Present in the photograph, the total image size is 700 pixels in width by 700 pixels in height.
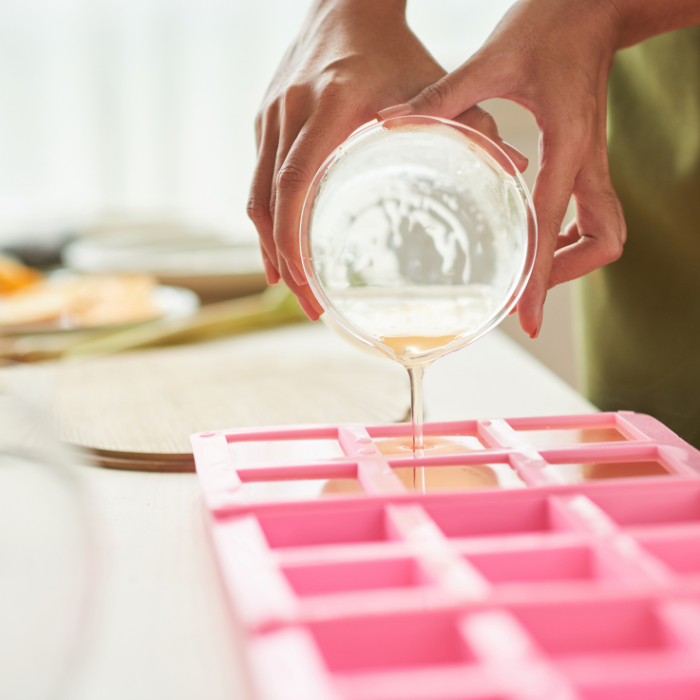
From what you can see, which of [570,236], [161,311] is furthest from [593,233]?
[161,311]

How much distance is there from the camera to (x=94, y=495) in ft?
1.68

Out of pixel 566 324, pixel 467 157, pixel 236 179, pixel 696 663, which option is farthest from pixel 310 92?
pixel 236 179

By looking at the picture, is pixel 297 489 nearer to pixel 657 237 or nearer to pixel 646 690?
pixel 646 690

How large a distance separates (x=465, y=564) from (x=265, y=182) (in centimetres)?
34

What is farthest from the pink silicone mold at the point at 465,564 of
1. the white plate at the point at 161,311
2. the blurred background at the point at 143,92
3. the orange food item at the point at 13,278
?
the blurred background at the point at 143,92

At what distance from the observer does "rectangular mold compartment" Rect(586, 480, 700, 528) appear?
0.37 metres

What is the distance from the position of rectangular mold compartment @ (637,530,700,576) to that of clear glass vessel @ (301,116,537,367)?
0.20 meters

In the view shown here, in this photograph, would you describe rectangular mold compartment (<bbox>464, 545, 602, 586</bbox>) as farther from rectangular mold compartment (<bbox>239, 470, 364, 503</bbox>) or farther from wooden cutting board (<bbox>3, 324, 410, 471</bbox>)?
wooden cutting board (<bbox>3, 324, 410, 471</bbox>)

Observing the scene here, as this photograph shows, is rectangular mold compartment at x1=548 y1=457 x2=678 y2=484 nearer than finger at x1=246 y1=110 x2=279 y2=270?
Yes

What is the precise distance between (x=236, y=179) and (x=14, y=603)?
2.66 m

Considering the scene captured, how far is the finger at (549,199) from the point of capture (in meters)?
0.48

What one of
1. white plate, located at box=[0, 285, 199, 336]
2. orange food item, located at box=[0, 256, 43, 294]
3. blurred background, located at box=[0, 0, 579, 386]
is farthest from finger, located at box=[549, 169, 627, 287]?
blurred background, located at box=[0, 0, 579, 386]

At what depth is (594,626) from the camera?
27 centimetres

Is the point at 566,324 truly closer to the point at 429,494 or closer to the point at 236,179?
the point at 429,494
